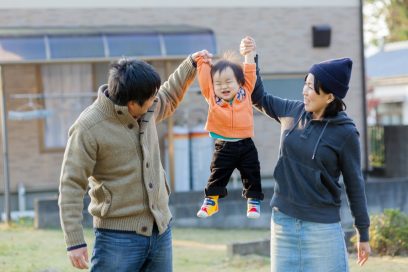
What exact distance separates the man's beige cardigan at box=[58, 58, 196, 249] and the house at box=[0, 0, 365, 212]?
8997 mm

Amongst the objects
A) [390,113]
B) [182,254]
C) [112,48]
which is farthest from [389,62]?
[182,254]

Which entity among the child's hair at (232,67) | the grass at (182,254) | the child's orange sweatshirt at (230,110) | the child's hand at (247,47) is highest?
the child's hand at (247,47)

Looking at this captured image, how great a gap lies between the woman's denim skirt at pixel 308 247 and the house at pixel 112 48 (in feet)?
29.7

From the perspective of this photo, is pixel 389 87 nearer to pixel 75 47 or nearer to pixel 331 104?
pixel 75 47

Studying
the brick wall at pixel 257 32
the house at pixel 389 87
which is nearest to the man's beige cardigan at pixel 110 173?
the brick wall at pixel 257 32

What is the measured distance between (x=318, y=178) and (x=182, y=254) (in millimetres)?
5141

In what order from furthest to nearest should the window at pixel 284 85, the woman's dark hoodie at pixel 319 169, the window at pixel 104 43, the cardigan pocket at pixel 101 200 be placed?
the window at pixel 284 85
the window at pixel 104 43
the woman's dark hoodie at pixel 319 169
the cardigan pocket at pixel 101 200

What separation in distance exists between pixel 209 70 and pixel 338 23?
1248 cm

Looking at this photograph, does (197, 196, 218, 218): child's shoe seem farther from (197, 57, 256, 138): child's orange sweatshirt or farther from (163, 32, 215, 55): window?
(163, 32, 215, 55): window

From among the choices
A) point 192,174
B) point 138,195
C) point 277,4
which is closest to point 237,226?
point 192,174

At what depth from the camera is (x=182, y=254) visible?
Answer: 944 cm

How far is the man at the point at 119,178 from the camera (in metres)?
4.19

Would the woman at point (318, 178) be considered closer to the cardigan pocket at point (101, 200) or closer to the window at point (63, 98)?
the cardigan pocket at point (101, 200)

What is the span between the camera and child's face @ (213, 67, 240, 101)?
5.02m
